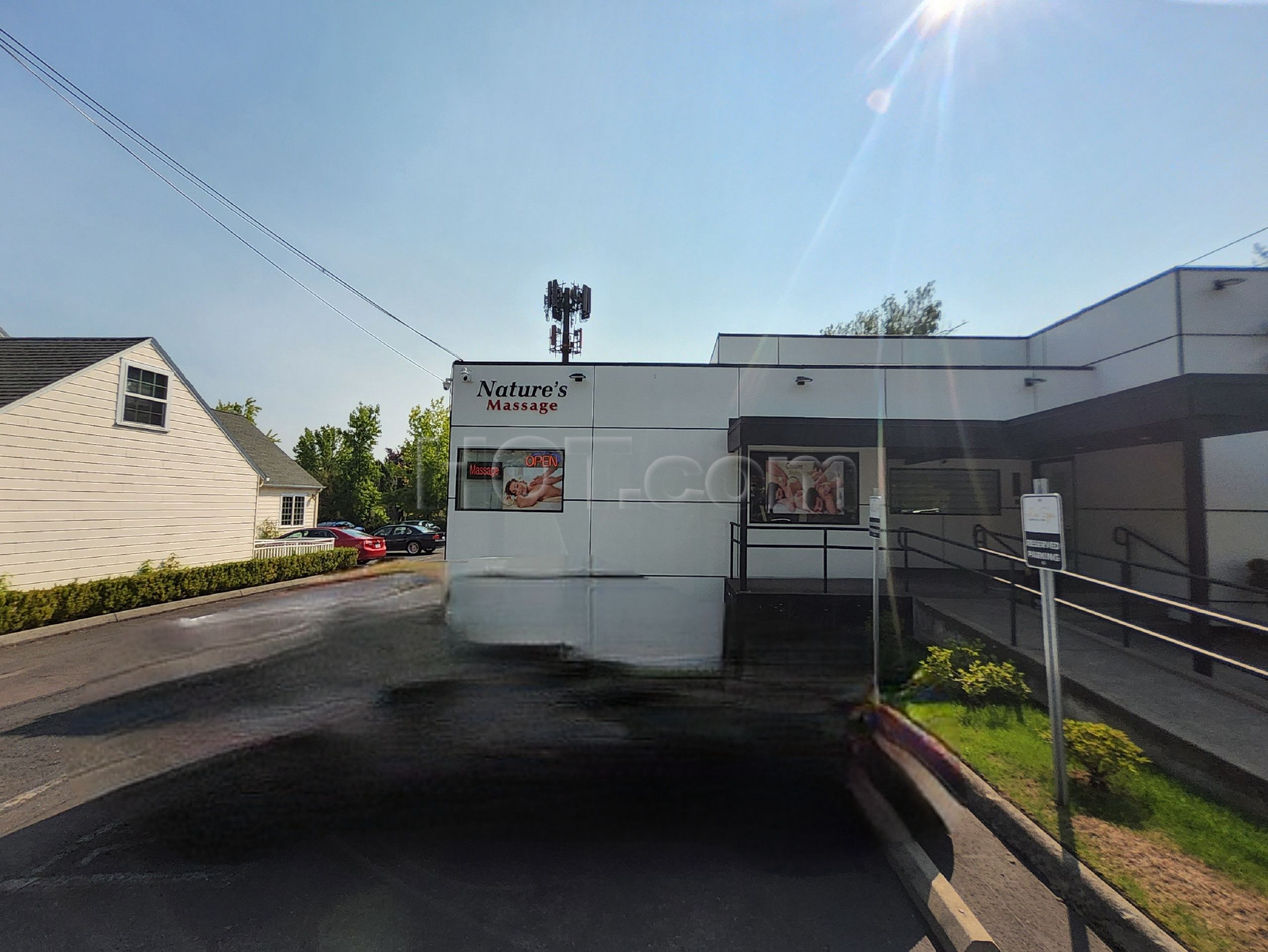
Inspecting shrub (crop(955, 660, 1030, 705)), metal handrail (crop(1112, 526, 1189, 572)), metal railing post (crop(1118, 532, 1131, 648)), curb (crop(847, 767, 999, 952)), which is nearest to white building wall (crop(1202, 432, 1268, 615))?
metal handrail (crop(1112, 526, 1189, 572))

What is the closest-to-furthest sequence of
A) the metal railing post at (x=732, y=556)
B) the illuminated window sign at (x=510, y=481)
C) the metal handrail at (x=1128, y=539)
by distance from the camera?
1. the metal handrail at (x=1128, y=539)
2. the metal railing post at (x=732, y=556)
3. the illuminated window sign at (x=510, y=481)

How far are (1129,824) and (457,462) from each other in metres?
9.84

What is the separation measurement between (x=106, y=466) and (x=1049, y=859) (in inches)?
690

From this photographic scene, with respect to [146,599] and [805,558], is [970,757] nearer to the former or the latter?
[805,558]

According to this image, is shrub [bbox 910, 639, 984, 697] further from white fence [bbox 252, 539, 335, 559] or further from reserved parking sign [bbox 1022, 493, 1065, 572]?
white fence [bbox 252, 539, 335, 559]

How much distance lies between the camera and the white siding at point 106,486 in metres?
10.4

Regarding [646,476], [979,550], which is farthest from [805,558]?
[979,550]

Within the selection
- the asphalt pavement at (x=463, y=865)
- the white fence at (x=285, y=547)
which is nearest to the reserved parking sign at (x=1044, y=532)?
the asphalt pavement at (x=463, y=865)

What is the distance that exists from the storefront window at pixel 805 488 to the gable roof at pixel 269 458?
21224 mm

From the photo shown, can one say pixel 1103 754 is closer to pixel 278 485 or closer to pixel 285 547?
pixel 285 547

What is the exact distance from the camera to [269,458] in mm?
25031

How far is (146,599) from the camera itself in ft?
37.0

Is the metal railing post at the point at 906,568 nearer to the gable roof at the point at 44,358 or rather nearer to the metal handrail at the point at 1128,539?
the metal handrail at the point at 1128,539

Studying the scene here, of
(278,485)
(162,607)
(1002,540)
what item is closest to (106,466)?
(162,607)
